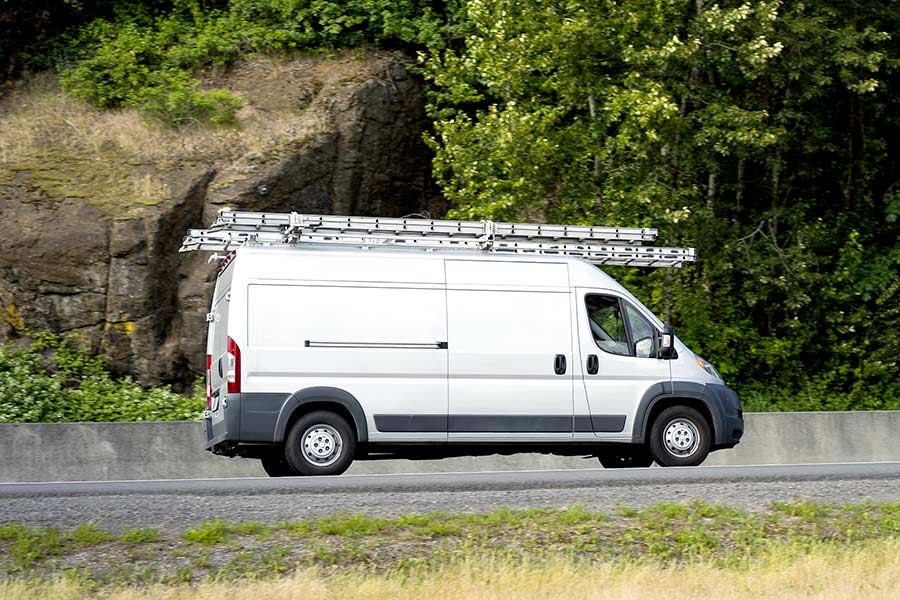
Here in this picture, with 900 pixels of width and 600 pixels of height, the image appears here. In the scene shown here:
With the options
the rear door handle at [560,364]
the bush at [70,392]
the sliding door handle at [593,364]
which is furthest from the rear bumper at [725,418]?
the bush at [70,392]

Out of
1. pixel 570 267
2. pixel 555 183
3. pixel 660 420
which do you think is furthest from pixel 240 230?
pixel 555 183

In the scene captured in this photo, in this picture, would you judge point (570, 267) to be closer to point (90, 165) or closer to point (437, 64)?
point (437, 64)

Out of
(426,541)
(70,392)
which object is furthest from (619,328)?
(70,392)

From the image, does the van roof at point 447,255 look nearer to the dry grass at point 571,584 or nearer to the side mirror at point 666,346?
the side mirror at point 666,346

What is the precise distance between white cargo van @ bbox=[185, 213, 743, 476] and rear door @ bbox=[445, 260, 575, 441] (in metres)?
0.01

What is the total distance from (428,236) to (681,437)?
353 cm

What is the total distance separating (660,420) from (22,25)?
17.3 metres

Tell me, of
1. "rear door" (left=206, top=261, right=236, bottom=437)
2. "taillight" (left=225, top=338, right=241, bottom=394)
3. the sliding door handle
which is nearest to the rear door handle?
the sliding door handle

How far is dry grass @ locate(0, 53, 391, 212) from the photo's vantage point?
71.6 ft

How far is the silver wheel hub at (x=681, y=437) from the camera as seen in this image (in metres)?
14.0

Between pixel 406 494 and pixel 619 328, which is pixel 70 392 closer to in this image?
pixel 619 328

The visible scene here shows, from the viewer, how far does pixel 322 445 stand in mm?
13031

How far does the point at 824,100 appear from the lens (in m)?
23.9

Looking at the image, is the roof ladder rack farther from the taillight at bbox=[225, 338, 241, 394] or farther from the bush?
the bush
